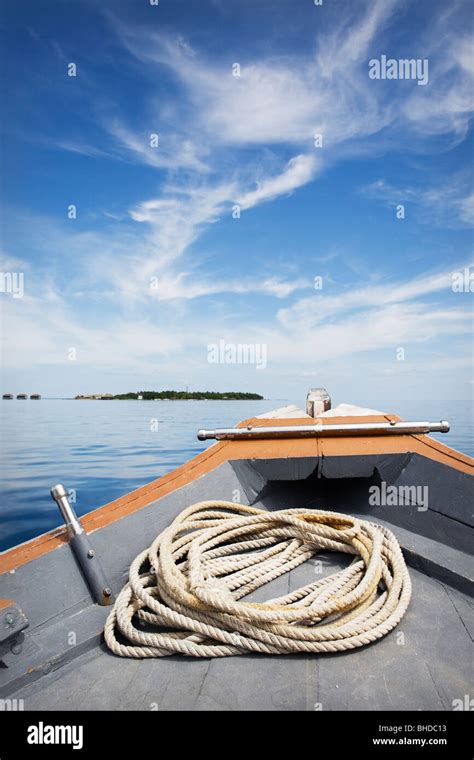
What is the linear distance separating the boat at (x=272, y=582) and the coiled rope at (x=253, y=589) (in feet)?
0.16

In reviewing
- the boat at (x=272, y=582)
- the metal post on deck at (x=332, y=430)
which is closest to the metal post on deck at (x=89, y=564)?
the boat at (x=272, y=582)

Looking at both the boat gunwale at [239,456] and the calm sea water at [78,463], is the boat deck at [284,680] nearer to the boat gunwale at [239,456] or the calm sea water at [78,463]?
the boat gunwale at [239,456]

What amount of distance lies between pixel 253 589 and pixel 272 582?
0.13m

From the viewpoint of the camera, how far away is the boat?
1.35 metres

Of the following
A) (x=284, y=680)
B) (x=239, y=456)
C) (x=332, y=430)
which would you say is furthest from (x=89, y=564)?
(x=332, y=430)

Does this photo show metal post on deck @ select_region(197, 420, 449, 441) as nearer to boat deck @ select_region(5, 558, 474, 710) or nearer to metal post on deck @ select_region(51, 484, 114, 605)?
metal post on deck @ select_region(51, 484, 114, 605)

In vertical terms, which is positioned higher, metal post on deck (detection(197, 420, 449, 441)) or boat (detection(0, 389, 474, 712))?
metal post on deck (detection(197, 420, 449, 441))

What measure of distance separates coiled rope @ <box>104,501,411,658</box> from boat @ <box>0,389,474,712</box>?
2.0 inches

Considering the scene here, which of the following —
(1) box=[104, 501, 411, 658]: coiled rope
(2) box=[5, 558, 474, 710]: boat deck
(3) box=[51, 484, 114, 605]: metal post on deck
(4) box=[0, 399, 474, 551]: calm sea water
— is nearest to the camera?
(2) box=[5, 558, 474, 710]: boat deck

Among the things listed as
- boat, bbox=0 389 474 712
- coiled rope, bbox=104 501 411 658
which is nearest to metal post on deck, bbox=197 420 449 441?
boat, bbox=0 389 474 712

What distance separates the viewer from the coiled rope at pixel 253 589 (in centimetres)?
152

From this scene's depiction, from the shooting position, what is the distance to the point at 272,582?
1942mm

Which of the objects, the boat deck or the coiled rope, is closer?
the boat deck
